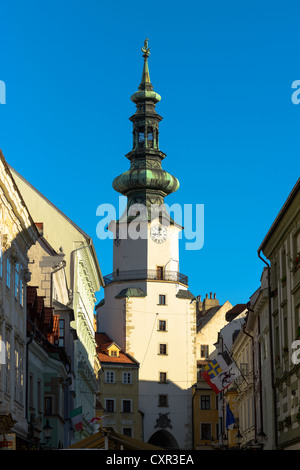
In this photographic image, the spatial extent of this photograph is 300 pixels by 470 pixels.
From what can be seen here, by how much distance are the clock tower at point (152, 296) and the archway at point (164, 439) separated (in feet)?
0.36

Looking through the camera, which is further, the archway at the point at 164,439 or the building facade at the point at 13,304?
the archway at the point at 164,439

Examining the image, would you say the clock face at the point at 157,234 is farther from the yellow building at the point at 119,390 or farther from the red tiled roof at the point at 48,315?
the red tiled roof at the point at 48,315

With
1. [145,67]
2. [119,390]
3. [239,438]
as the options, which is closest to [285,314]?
[239,438]

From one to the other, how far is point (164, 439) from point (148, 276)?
17886 mm

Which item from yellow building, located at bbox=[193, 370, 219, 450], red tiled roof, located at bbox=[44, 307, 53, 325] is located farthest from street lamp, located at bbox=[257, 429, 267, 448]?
yellow building, located at bbox=[193, 370, 219, 450]

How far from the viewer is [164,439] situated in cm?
10375

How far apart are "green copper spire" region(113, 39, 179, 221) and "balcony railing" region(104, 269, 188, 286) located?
700 cm

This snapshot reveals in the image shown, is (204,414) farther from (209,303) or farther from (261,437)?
(261,437)

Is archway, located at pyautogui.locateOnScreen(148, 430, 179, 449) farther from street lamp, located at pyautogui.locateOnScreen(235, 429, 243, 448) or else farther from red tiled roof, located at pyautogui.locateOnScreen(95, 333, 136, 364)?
→ street lamp, located at pyautogui.locateOnScreen(235, 429, 243, 448)

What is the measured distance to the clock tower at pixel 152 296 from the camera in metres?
102

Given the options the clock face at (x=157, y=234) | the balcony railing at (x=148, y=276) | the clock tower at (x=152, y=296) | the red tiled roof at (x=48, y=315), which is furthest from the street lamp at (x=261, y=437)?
the clock face at (x=157, y=234)

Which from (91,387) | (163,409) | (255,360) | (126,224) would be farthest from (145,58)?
(255,360)

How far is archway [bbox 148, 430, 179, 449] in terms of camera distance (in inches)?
4023
